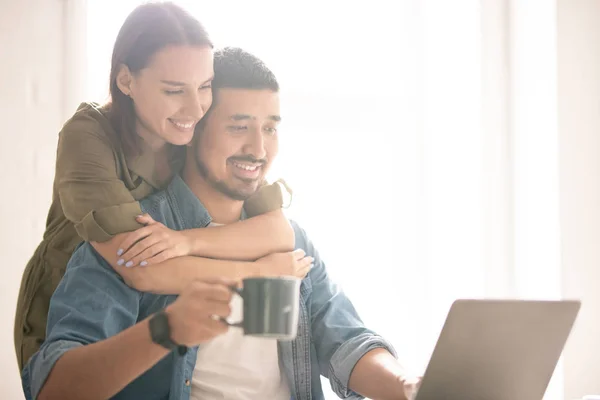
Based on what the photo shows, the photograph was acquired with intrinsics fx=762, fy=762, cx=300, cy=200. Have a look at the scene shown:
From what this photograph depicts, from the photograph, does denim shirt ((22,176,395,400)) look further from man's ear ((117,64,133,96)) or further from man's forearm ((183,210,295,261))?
man's ear ((117,64,133,96))

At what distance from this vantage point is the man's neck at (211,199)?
5.46ft

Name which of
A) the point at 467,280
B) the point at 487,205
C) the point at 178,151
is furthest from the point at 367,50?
the point at 178,151

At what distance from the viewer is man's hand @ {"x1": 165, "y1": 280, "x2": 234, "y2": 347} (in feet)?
4.15

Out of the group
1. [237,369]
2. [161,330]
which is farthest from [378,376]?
[161,330]

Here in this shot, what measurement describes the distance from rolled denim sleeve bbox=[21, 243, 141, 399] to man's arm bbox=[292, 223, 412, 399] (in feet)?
1.44

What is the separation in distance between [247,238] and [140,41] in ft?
1.55

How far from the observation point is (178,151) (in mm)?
1661

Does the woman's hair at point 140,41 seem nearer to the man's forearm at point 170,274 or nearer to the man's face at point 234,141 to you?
the man's face at point 234,141

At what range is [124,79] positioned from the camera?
1.61 metres

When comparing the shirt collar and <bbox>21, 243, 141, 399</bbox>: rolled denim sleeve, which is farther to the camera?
the shirt collar

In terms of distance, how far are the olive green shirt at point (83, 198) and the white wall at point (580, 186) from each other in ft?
4.02

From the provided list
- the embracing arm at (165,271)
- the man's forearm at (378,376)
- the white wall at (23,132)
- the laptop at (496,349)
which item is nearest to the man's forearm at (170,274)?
the embracing arm at (165,271)

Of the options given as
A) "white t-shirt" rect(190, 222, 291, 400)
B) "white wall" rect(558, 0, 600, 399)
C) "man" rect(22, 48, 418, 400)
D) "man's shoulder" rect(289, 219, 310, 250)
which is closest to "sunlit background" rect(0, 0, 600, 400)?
"white wall" rect(558, 0, 600, 399)

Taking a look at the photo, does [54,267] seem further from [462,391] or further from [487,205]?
[487,205]
